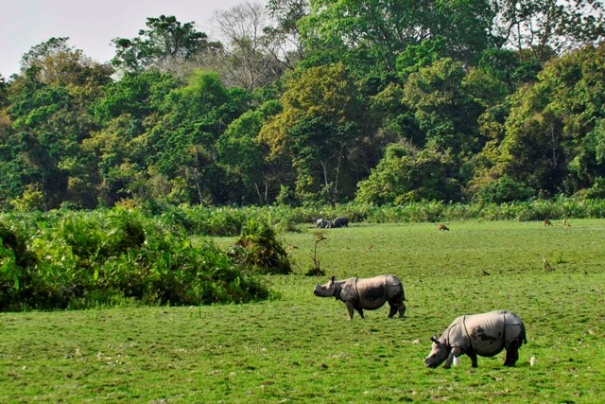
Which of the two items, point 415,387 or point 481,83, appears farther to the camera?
point 481,83

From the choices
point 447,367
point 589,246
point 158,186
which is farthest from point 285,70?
point 447,367

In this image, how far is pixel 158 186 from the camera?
69.6 meters

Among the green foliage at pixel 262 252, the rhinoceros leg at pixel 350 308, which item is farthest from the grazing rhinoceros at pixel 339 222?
the rhinoceros leg at pixel 350 308

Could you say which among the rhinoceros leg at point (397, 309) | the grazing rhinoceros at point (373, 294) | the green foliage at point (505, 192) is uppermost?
the green foliage at point (505, 192)

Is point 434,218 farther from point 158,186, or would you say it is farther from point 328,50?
point 328,50

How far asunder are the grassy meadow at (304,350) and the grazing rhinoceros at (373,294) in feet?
0.99

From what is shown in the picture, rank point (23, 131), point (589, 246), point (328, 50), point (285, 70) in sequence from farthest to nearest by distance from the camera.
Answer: point (285, 70) < point (328, 50) < point (23, 131) < point (589, 246)

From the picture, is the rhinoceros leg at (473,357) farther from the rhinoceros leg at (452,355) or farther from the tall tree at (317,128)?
the tall tree at (317,128)

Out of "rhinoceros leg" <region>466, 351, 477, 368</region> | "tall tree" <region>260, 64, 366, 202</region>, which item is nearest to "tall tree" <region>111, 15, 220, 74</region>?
"tall tree" <region>260, 64, 366, 202</region>

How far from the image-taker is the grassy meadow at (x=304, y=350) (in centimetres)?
1053

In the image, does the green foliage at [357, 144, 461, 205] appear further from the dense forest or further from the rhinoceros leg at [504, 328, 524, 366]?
the rhinoceros leg at [504, 328, 524, 366]

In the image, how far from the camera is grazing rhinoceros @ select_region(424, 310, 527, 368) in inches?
433

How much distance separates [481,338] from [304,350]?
282cm

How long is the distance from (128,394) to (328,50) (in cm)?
7239
